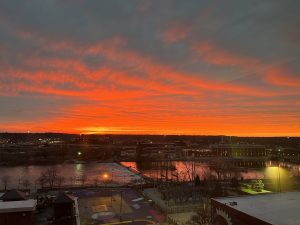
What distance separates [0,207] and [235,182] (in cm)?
3296

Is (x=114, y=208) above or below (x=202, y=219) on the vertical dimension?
below

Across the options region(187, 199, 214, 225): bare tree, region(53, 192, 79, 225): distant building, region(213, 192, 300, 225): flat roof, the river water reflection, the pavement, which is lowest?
the river water reflection

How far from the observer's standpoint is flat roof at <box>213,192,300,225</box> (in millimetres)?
16438

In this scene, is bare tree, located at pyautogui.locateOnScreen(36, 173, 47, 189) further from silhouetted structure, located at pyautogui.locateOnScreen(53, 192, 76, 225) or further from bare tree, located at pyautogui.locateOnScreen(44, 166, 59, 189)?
silhouetted structure, located at pyautogui.locateOnScreen(53, 192, 76, 225)

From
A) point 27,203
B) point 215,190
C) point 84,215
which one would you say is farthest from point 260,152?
point 27,203

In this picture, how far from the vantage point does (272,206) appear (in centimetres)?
1908

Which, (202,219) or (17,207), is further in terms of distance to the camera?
(202,219)

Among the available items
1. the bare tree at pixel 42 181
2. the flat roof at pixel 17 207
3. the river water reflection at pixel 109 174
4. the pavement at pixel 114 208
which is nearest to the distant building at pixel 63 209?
the flat roof at pixel 17 207

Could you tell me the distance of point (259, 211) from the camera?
17.8m

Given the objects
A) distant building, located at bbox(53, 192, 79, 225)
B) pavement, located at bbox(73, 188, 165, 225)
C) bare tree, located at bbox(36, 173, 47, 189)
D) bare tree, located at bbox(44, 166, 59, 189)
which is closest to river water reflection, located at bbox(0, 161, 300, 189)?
bare tree, located at bbox(36, 173, 47, 189)

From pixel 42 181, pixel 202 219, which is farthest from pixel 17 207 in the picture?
pixel 42 181

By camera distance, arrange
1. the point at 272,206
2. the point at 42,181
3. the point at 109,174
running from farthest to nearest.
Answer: the point at 109,174
the point at 42,181
the point at 272,206

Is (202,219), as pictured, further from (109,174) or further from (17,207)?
(109,174)

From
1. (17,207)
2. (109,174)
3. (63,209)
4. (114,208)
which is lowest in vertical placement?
(109,174)
